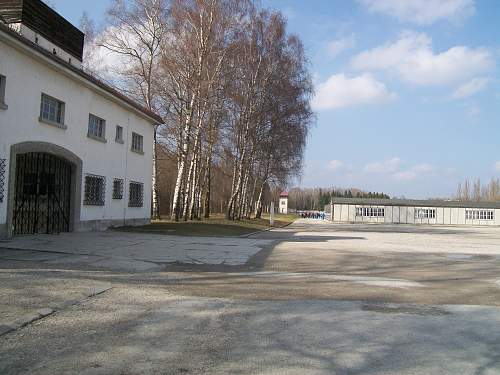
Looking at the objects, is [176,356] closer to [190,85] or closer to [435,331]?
[435,331]

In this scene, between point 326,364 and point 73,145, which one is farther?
point 73,145

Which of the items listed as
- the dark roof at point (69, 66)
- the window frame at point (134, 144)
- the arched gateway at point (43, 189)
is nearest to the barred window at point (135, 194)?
the window frame at point (134, 144)

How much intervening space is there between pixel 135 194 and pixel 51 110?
874 cm

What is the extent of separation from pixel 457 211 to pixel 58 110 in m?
61.7

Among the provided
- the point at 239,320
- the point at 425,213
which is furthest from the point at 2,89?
the point at 425,213

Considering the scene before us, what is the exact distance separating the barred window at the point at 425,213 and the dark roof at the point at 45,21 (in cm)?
5443

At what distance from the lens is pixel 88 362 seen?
15.8 feet

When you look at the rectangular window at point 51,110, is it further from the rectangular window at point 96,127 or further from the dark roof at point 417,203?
the dark roof at point 417,203

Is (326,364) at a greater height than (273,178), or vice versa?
(273,178)

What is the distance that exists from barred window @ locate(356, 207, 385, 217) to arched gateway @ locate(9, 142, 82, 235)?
179ft

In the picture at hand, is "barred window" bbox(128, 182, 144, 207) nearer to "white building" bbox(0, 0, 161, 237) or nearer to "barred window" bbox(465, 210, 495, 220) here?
"white building" bbox(0, 0, 161, 237)

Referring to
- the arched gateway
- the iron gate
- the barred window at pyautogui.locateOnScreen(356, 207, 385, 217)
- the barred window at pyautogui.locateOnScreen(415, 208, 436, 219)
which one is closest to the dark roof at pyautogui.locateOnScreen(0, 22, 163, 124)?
the arched gateway

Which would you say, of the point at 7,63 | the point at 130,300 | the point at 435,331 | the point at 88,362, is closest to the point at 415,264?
the point at 435,331

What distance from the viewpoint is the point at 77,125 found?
65.0ft
